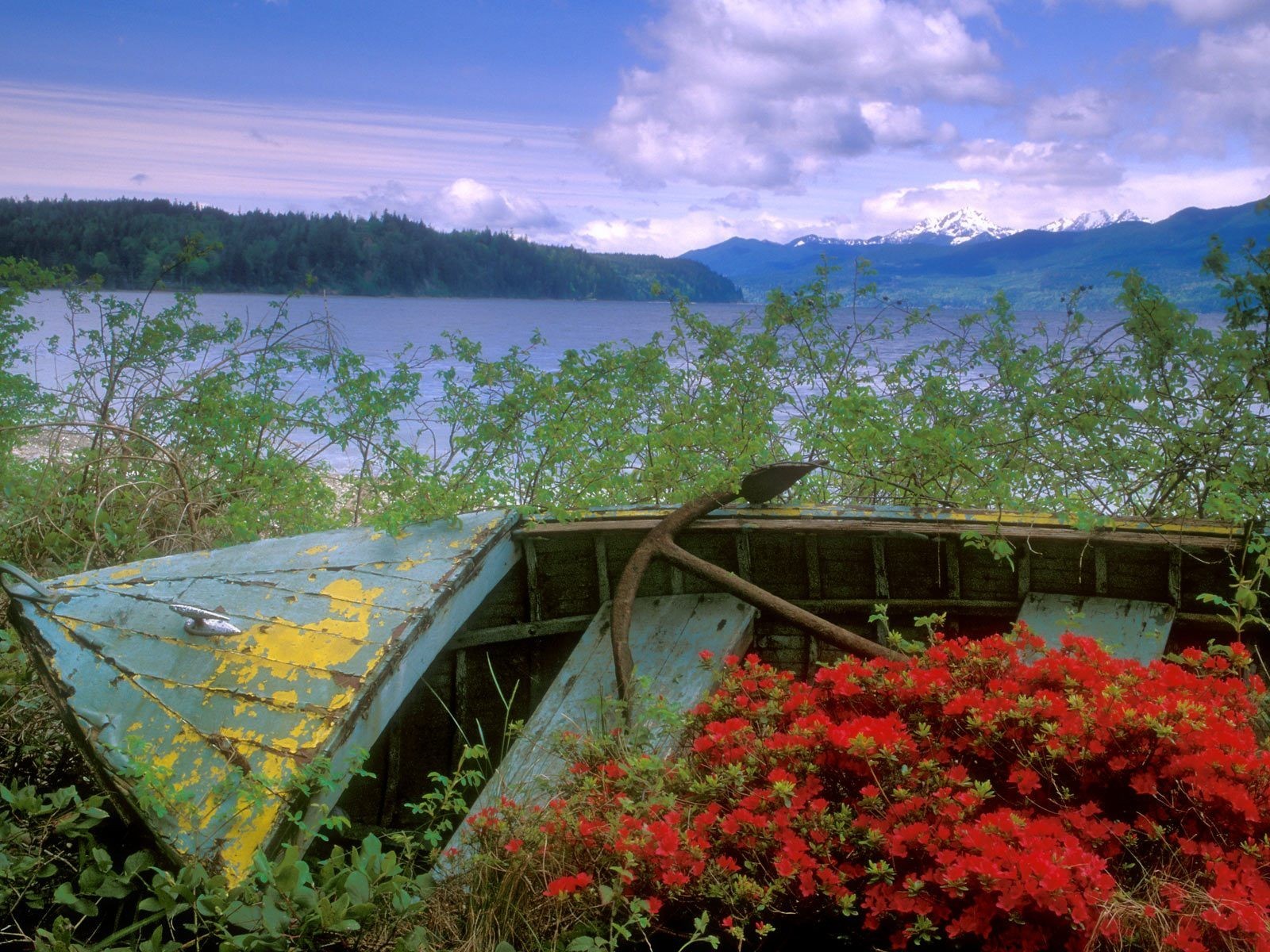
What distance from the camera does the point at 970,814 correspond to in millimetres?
2033

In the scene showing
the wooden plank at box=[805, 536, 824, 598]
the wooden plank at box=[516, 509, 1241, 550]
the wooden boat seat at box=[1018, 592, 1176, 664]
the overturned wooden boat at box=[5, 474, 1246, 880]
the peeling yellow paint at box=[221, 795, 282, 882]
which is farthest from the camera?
the wooden plank at box=[805, 536, 824, 598]

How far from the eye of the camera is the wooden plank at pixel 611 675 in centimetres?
292

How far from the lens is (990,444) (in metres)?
4.55

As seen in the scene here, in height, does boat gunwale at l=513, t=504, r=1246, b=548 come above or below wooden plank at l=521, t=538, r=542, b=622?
above

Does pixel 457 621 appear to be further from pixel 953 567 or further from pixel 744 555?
pixel 953 567

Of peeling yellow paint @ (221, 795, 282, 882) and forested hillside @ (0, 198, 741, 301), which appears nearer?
peeling yellow paint @ (221, 795, 282, 882)

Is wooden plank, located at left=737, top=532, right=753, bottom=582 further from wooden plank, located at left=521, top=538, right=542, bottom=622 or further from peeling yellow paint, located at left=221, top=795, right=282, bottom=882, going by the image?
peeling yellow paint, located at left=221, top=795, right=282, bottom=882

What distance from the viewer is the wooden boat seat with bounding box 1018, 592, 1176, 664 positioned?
11.0ft

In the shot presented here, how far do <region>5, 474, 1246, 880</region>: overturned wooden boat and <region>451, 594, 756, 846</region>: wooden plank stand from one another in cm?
1

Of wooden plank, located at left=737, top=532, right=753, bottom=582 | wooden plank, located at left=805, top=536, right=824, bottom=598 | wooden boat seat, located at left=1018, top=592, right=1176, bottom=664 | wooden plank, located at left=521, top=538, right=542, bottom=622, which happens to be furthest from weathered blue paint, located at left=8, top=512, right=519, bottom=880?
wooden boat seat, located at left=1018, top=592, right=1176, bottom=664

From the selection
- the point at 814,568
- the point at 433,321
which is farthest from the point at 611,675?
the point at 433,321

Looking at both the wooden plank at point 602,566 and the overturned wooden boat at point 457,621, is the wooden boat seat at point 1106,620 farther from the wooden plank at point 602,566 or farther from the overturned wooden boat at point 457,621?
the wooden plank at point 602,566

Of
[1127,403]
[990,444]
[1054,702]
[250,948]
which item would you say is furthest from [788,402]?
[250,948]

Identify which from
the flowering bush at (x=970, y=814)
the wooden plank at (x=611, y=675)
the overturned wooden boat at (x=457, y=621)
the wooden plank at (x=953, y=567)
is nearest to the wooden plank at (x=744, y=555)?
the overturned wooden boat at (x=457, y=621)
